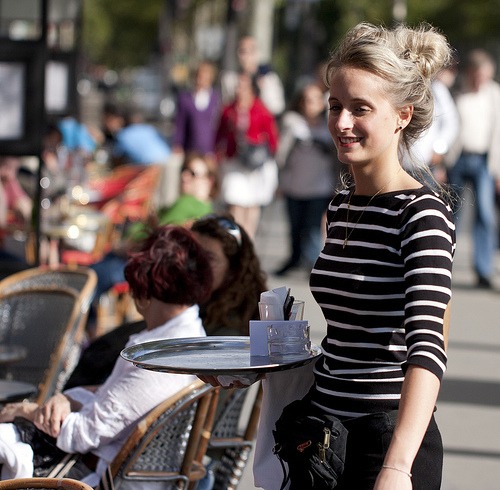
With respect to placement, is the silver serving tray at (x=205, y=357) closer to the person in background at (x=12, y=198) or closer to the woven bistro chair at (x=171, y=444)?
the woven bistro chair at (x=171, y=444)

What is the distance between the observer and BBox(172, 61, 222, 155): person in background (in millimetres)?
13000

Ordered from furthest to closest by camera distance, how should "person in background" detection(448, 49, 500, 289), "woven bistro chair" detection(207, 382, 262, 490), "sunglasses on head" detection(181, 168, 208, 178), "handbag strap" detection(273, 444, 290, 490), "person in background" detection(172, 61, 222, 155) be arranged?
"person in background" detection(172, 61, 222, 155)
"person in background" detection(448, 49, 500, 289)
"sunglasses on head" detection(181, 168, 208, 178)
"woven bistro chair" detection(207, 382, 262, 490)
"handbag strap" detection(273, 444, 290, 490)

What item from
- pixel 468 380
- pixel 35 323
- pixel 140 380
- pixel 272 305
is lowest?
pixel 468 380

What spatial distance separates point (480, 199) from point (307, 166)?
168 cm

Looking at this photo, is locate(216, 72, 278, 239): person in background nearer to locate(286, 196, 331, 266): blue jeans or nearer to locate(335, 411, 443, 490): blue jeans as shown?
locate(286, 196, 331, 266): blue jeans

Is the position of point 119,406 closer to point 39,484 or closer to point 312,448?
point 39,484

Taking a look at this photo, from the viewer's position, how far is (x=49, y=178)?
10.3 m

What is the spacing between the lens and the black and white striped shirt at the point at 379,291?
2422mm

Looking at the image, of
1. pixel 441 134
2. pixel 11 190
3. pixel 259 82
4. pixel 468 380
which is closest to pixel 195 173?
pixel 468 380

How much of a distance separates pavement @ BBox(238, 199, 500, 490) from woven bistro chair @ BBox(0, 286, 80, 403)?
1060mm

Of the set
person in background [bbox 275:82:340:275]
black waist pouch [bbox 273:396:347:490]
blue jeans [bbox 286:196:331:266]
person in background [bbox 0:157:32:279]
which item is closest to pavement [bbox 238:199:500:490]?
blue jeans [bbox 286:196:331:266]

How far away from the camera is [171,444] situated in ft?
12.2

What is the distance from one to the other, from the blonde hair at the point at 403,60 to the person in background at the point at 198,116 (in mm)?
10216

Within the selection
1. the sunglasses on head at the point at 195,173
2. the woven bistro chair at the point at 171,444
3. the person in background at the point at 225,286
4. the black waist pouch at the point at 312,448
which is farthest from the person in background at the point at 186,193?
the black waist pouch at the point at 312,448
